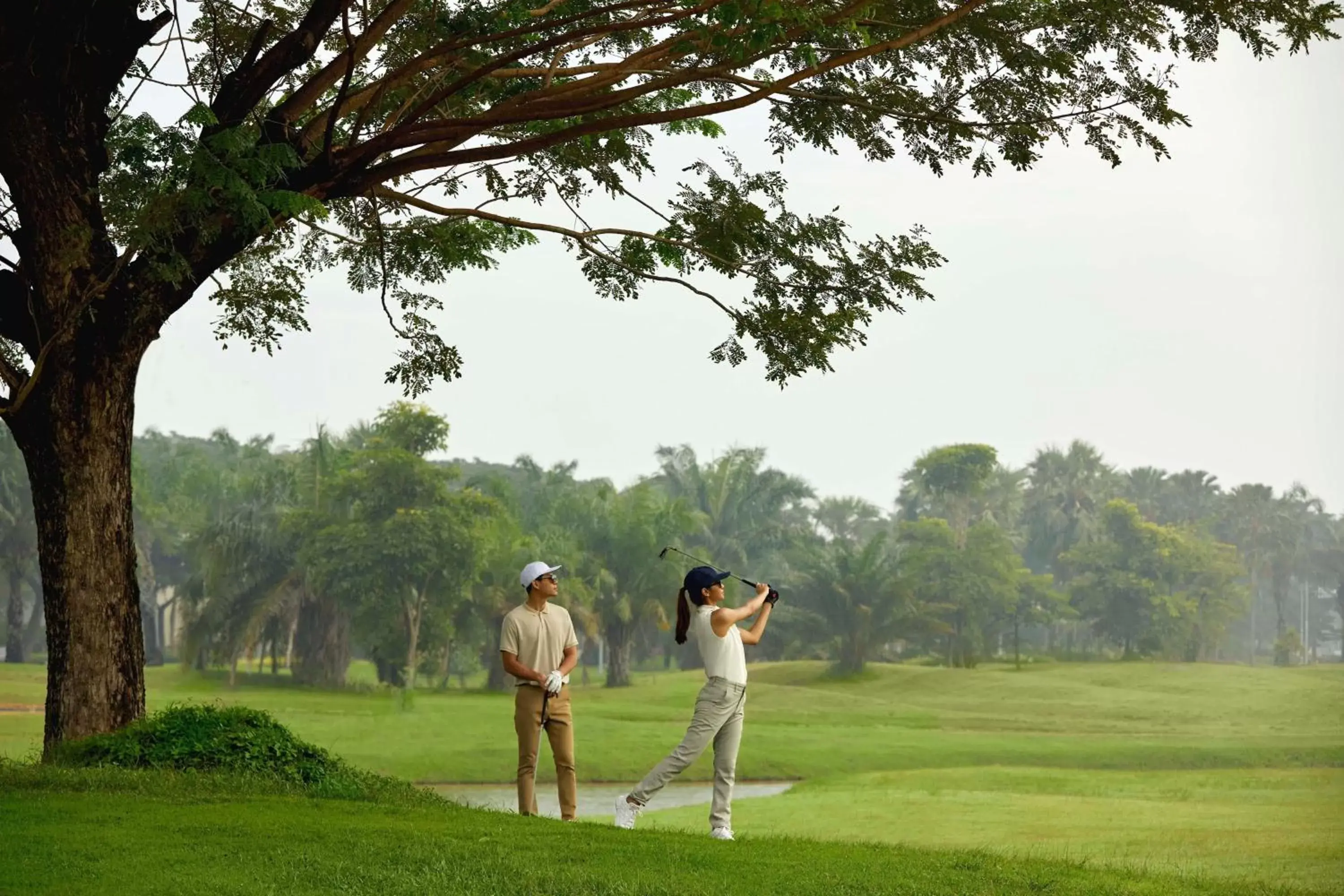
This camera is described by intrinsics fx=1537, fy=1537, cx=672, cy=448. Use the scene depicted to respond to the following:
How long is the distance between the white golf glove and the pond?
14584 millimetres

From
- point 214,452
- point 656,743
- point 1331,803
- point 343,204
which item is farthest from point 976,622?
point 343,204

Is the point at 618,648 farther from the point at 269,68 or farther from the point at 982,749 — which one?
the point at 269,68

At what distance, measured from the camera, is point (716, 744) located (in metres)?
9.55

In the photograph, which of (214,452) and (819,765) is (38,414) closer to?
(819,765)

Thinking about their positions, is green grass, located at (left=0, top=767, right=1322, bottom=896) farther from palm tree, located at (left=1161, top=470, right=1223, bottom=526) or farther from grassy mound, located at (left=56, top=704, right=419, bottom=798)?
palm tree, located at (left=1161, top=470, right=1223, bottom=526)

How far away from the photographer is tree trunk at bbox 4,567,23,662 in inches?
2055

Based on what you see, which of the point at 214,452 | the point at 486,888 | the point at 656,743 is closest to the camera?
the point at 486,888

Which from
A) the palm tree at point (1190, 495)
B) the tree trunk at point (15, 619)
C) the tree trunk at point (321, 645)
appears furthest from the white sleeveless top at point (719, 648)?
the palm tree at point (1190, 495)

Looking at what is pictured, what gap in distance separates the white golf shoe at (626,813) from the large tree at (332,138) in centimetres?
448

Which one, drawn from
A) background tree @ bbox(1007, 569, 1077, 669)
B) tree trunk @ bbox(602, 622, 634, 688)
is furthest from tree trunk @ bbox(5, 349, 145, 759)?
background tree @ bbox(1007, 569, 1077, 669)

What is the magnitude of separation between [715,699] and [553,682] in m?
1.07

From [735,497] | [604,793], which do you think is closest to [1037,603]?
[735,497]

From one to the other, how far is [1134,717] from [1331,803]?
16746 millimetres

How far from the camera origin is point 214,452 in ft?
259
